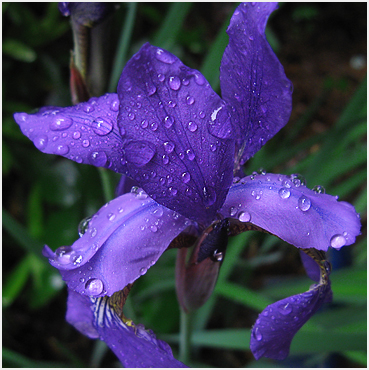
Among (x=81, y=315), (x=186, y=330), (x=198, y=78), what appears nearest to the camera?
(x=198, y=78)

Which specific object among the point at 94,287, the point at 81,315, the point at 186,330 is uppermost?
the point at 94,287

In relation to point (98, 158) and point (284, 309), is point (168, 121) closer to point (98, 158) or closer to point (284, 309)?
point (98, 158)

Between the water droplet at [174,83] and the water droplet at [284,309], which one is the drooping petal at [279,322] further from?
the water droplet at [174,83]

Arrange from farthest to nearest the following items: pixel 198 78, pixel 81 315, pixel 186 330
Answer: pixel 186 330
pixel 81 315
pixel 198 78

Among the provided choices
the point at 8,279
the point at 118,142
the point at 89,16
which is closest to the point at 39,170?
the point at 8,279

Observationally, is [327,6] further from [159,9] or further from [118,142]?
[118,142]

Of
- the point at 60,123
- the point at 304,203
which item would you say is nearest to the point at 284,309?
the point at 304,203

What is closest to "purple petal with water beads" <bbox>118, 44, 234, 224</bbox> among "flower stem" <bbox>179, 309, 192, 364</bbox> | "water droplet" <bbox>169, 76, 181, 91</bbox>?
"water droplet" <bbox>169, 76, 181, 91</bbox>

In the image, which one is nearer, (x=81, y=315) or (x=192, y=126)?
(x=192, y=126)
